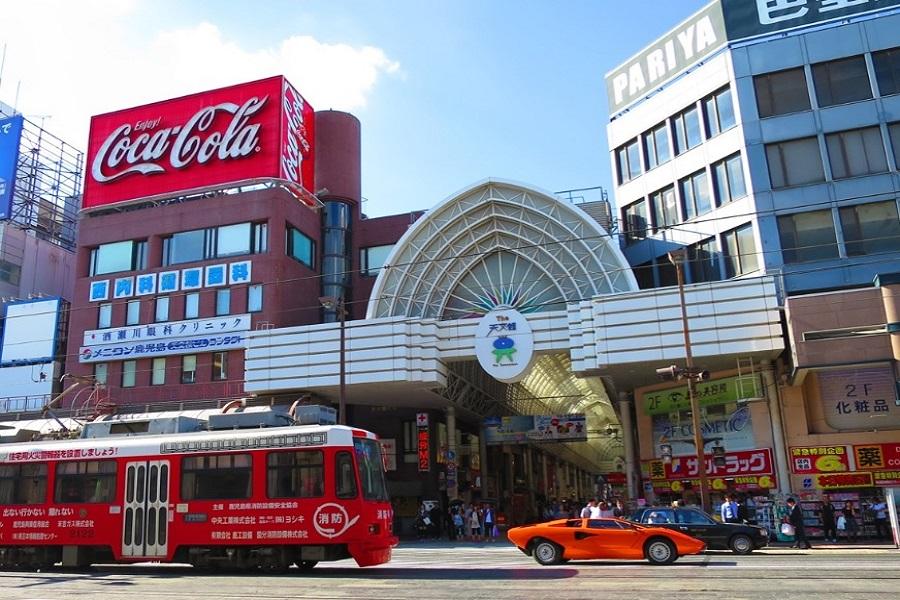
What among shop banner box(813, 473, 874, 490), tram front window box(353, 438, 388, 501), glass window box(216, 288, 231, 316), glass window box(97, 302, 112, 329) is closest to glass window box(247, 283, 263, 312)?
glass window box(216, 288, 231, 316)

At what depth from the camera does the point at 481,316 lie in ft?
123

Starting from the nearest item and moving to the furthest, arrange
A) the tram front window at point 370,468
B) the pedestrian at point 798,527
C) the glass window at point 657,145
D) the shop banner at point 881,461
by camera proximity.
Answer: the tram front window at point 370,468 < the pedestrian at point 798,527 < the shop banner at point 881,461 < the glass window at point 657,145

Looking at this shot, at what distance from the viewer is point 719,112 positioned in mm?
35719

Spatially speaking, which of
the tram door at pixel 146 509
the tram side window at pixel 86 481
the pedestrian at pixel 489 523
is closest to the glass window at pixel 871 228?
the pedestrian at pixel 489 523

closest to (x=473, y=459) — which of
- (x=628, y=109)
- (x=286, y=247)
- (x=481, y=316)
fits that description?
(x=481, y=316)

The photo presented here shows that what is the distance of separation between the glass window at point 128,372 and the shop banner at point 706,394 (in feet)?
95.9

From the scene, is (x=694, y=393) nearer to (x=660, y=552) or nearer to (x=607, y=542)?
(x=660, y=552)

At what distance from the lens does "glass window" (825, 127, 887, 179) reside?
32.2m

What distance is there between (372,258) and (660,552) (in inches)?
1393

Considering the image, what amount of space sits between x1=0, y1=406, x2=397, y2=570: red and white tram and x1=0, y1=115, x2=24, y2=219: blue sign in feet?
146

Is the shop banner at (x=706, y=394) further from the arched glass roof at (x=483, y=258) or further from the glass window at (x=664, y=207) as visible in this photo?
A: the glass window at (x=664, y=207)

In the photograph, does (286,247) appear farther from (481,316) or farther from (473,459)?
(473,459)

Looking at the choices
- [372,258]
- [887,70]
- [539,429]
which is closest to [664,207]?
[887,70]

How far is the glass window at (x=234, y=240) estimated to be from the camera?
44.6 meters
